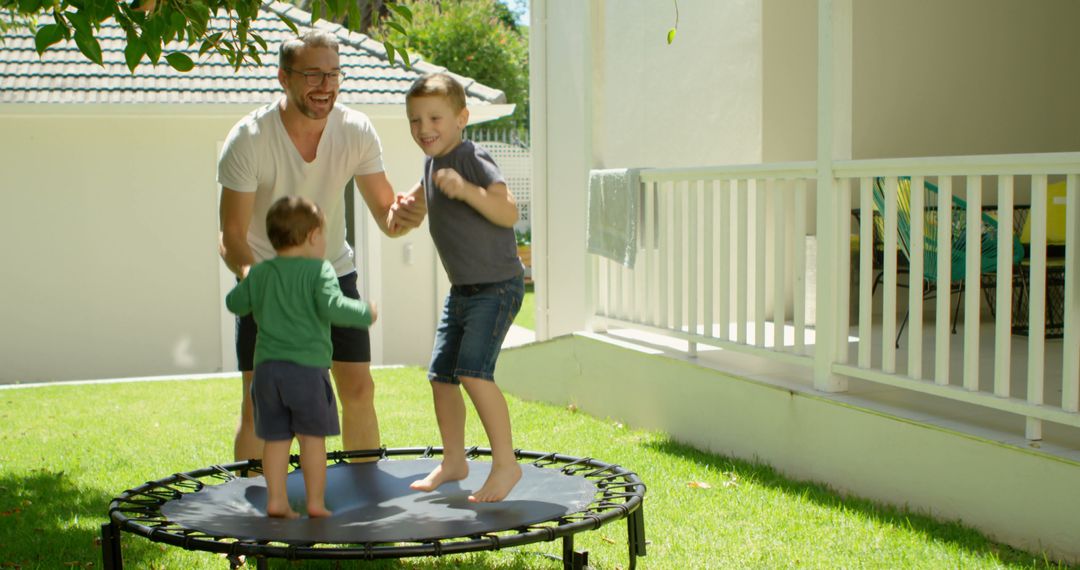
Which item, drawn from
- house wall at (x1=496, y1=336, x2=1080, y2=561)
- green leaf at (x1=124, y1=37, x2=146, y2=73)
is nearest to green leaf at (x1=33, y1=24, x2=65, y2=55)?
green leaf at (x1=124, y1=37, x2=146, y2=73)

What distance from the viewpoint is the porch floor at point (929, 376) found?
484 centimetres

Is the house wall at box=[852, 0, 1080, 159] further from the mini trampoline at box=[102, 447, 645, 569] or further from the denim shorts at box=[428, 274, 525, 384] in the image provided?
the denim shorts at box=[428, 274, 525, 384]

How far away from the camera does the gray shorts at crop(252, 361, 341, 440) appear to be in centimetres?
400

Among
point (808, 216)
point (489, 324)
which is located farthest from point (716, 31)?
point (489, 324)

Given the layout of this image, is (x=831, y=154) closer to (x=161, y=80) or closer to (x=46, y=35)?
(x=46, y=35)

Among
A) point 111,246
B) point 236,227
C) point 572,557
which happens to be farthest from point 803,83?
point 111,246

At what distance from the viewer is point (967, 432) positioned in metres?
4.82

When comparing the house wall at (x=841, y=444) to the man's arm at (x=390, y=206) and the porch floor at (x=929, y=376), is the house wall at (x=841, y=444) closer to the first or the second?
the porch floor at (x=929, y=376)

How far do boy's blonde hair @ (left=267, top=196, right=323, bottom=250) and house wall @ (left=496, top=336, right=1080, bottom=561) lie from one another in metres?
2.64

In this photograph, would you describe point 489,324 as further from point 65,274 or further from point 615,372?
point 65,274

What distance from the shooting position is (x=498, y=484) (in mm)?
4293

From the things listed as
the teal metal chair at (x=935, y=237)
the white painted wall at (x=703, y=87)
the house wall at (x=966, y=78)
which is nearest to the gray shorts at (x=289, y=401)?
the teal metal chair at (x=935, y=237)

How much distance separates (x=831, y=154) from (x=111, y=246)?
9172mm

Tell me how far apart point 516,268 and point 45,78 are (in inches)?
383
